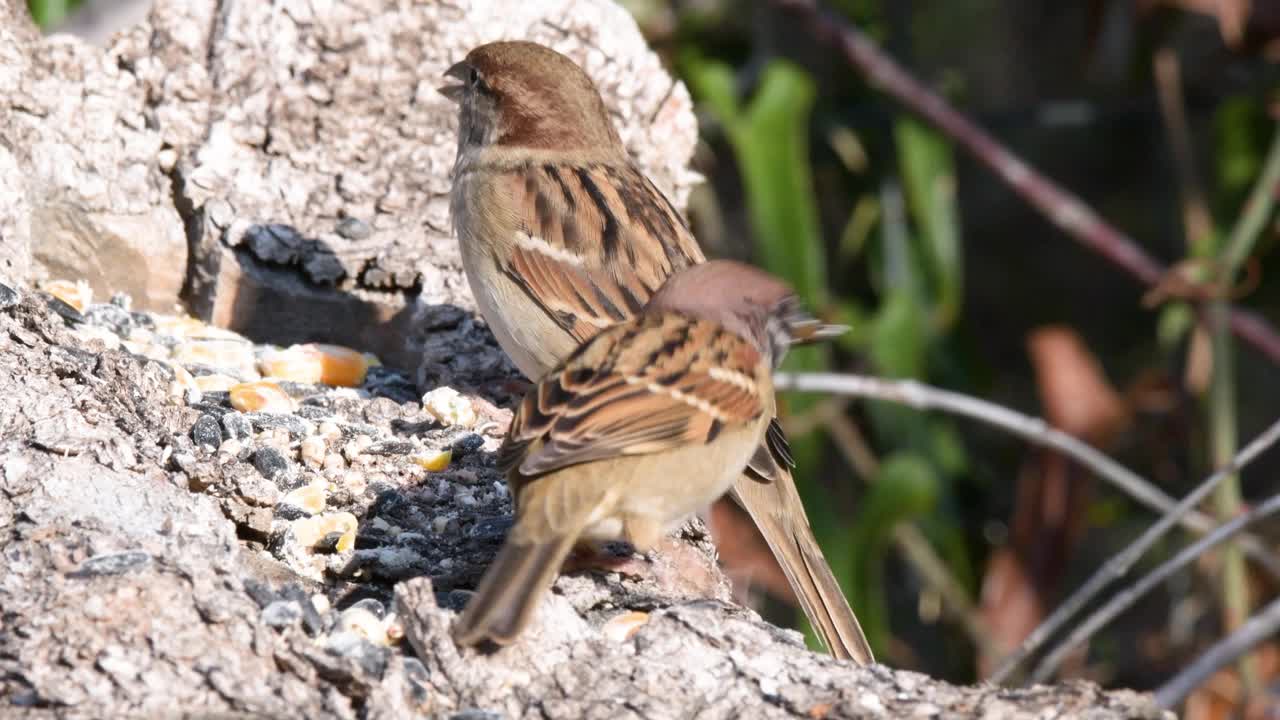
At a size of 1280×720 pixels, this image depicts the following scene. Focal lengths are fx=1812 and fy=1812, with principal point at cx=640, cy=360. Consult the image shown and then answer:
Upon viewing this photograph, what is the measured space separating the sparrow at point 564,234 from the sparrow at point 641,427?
256mm

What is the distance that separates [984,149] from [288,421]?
3.02m

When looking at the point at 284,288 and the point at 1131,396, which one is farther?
the point at 1131,396

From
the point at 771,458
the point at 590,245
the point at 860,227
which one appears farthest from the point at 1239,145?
the point at 771,458

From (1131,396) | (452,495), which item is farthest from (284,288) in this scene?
(1131,396)

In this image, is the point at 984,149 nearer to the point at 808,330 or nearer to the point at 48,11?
the point at 808,330

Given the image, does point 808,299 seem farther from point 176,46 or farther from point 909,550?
point 176,46

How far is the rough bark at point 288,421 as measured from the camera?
2.27 metres

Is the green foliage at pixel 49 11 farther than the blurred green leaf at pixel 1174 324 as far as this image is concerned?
No

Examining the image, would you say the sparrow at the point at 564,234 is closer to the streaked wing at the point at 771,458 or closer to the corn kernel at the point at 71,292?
the streaked wing at the point at 771,458

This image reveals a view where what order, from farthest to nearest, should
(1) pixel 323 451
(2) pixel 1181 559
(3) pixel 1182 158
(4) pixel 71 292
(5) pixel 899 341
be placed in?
(5) pixel 899 341, (3) pixel 1182 158, (4) pixel 71 292, (2) pixel 1181 559, (1) pixel 323 451

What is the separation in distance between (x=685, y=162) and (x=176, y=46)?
4.15ft

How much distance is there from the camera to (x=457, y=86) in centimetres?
410

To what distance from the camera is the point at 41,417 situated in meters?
2.77

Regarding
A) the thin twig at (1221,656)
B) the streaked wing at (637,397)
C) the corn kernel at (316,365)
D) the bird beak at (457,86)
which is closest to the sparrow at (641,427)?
the streaked wing at (637,397)
